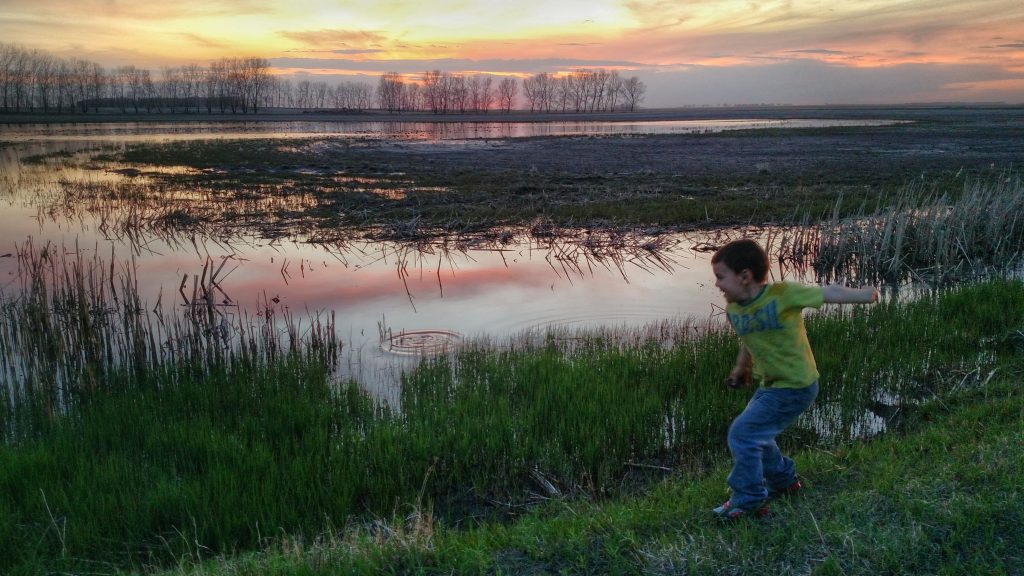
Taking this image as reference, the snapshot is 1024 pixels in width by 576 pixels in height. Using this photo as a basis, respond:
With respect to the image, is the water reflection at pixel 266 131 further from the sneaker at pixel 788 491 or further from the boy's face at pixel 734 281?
the sneaker at pixel 788 491

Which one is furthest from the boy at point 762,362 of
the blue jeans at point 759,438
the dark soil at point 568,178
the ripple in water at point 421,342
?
the dark soil at point 568,178

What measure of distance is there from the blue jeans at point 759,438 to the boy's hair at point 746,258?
0.75m

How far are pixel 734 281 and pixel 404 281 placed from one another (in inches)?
355

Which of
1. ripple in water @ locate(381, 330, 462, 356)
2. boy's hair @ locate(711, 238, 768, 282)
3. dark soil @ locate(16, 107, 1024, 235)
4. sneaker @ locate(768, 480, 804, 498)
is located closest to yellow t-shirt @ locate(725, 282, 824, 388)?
boy's hair @ locate(711, 238, 768, 282)

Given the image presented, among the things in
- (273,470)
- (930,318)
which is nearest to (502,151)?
(930,318)

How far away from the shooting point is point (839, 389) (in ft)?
23.1

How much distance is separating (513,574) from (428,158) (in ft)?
107

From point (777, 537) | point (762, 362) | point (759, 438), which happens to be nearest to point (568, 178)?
point (762, 362)

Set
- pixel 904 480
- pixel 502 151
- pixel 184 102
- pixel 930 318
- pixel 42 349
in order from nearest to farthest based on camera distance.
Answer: pixel 904 480, pixel 42 349, pixel 930 318, pixel 502 151, pixel 184 102

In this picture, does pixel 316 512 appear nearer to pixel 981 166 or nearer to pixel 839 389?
pixel 839 389

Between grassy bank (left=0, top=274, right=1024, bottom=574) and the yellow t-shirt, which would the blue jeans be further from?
grassy bank (left=0, top=274, right=1024, bottom=574)

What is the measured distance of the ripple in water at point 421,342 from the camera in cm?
877

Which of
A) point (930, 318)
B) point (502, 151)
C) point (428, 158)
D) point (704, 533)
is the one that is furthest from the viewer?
point (502, 151)

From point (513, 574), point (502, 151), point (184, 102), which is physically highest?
point (184, 102)
